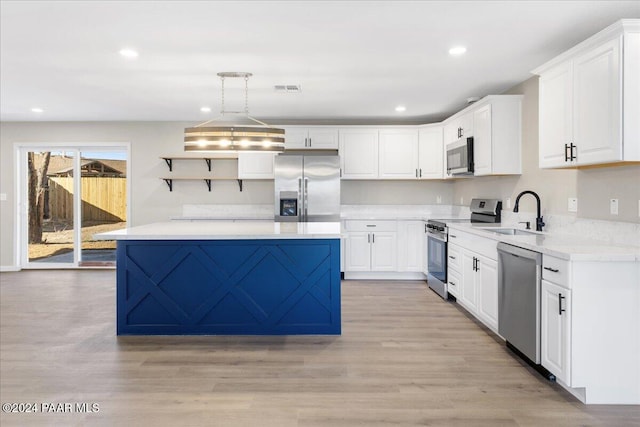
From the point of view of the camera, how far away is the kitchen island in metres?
4.05

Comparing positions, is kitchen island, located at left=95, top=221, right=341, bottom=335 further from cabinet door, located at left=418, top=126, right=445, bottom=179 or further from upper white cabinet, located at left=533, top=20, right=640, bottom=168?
cabinet door, located at left=418, top=126, right=445, bottom=179

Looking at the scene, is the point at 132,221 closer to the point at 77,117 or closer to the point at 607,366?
the point at 77,117

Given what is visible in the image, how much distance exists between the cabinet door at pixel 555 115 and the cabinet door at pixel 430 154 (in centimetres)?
295

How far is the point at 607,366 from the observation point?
274 cm

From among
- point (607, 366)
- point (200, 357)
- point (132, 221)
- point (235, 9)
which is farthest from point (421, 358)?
point (132, 221)

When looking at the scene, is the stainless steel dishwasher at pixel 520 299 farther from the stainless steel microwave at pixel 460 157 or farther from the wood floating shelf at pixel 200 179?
the wood floating shelf at pixel 200 179

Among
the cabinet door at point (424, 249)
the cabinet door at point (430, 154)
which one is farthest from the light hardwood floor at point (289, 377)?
the cabinet door at point (430, 154)

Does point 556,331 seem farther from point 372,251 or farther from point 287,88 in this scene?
point 372,251

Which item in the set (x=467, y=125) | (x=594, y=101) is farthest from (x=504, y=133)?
(x=594, y=101)

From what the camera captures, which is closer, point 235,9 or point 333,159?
point 235,9

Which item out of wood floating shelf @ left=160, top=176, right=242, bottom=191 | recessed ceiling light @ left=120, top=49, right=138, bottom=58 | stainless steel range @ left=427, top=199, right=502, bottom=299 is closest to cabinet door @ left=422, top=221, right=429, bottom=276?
stainless steel range @ left=427, top=199, right=502, bottom=299

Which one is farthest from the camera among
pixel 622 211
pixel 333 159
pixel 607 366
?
pixel 333 159

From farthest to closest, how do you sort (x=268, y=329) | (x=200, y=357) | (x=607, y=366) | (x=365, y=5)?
(x=268, y=329) < (x=200, y=357) < (x=365, y=5) < (x=607, y=366)

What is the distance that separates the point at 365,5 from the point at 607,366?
2.53 meters
